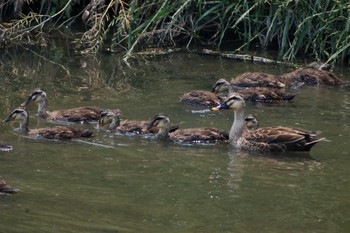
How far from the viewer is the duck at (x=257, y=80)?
1521 cm

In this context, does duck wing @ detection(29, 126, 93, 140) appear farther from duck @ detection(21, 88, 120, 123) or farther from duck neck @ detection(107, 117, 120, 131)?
duck @ detection(21, 88, 120, 123)

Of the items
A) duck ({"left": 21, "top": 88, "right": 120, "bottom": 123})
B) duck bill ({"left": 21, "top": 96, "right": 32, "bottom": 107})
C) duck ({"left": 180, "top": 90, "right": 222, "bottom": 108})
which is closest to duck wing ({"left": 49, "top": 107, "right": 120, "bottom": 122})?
duck ({"left": 21, "top": 88, "right": 120, "bottom": 123})

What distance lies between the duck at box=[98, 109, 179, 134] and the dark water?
155 mm

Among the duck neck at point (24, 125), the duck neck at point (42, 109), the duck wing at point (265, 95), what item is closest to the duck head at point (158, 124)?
the duck neck at point (24, 125)

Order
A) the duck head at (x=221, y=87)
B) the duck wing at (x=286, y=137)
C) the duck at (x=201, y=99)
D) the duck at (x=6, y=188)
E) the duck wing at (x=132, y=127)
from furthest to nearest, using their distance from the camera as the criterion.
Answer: the duck head at (x=221, y=87) → the duck at (x=201, y=99) → the duck wing at (x=132, y=127) → the duck wing at (x=286, y=137) → the duck at (x=6, y=188)

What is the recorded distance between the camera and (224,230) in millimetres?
8625

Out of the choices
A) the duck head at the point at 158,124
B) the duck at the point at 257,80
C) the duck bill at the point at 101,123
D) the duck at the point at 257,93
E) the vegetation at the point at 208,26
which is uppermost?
the vegetation at the point at 208,26

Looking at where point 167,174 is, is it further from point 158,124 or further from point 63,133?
point 63,133

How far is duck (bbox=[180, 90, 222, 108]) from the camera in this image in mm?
13945

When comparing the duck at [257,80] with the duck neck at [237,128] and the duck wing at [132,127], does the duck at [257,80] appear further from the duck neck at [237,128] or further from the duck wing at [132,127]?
the duck wing at [132,127]

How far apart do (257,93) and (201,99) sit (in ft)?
3.32

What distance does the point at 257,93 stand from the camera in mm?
14625

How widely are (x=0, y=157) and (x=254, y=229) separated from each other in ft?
11.1

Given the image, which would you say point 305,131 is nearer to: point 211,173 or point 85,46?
point 211,173
